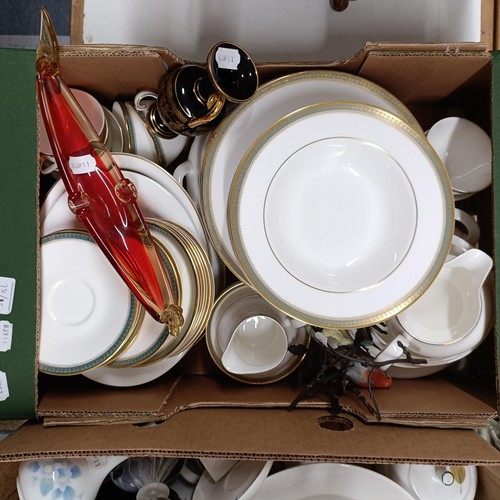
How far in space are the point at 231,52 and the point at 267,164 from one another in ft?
0.60

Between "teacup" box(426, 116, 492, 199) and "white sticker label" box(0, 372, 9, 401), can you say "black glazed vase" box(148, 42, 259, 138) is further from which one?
"white sticker label" box(0, 372, 9, 401)

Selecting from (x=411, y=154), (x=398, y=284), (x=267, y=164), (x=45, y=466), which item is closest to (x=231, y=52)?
(x=267, y=164)

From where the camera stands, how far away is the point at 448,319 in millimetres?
875

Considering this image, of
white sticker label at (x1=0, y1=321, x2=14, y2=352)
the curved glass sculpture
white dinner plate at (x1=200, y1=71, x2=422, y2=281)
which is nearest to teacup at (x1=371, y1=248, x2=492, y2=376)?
white dinner plate at (x1=200, y1=71, x2=422, y2=281)

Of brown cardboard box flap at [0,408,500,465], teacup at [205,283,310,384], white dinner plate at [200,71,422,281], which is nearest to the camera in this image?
brown cardboard box flap at [0,408,500,465]

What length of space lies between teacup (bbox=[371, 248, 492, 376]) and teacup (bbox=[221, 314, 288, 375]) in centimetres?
16

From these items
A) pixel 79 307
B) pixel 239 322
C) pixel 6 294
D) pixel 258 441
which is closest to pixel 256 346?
pixel 239 322

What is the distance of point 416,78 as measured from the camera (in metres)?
0.86

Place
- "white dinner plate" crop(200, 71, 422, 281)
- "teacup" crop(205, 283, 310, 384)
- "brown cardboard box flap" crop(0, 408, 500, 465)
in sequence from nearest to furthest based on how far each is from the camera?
1. "brown cardboard box flap" crop(0, 408, 500, 465)
2. "white dinner plate" crop(200, 71, 422, 281)
3. "teacup" crop(205, 283, 310, 384)

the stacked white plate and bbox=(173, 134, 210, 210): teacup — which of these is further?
bbox=(173, 134, 210, 210): teacup

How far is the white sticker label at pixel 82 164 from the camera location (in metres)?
0.79

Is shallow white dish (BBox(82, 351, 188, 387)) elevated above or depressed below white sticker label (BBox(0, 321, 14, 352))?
below

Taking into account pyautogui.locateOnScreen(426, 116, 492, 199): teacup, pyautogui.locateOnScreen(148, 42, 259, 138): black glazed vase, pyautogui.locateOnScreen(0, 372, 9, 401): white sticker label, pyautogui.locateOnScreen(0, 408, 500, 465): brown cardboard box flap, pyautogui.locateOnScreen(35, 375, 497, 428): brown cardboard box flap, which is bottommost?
pyautogui.locateOnScreen(0, 408, 500, 465): brown cardboard box flap

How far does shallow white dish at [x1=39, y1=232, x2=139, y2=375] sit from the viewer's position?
2.62ft
